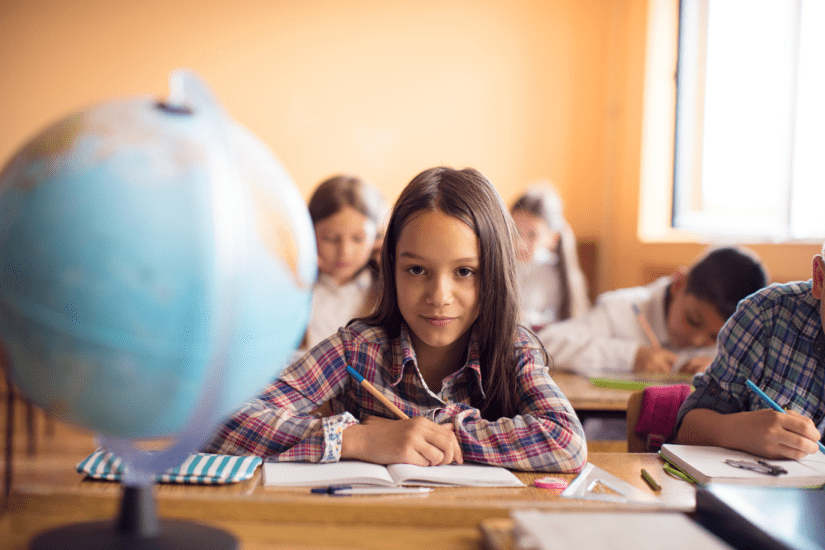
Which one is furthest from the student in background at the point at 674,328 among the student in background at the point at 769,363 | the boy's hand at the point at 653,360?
the student in background at the point at 769,363

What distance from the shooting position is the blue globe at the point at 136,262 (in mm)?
531

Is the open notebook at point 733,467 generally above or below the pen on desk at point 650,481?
below

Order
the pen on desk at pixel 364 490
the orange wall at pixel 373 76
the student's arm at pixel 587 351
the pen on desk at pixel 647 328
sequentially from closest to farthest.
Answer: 1. the pen on desk at pixel 364 490
2. the student's arm at pixel 587 351
3. the pen on desk at pixel 647 328
4. the orange wall at pixel 373 76

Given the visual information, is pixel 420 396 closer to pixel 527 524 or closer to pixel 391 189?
pixel 527 524

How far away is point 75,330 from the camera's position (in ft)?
1.76

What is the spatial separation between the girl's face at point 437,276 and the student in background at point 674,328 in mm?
1106

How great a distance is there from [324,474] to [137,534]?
37 cm

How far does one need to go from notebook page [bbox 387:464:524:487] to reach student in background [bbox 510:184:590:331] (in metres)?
2.69

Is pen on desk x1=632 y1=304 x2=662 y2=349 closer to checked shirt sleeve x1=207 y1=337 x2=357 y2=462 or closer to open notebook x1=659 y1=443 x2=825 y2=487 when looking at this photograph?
open notebook x1=659 y1=443 x2=825 y2=487

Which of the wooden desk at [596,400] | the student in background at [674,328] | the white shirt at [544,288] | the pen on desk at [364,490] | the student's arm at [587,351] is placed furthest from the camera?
the white shirt at [544,288]

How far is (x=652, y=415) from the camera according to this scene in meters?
1.45

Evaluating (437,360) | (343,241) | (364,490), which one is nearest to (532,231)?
(343,241)

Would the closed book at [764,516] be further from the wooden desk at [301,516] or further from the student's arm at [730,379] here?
the student's arm at [730,379]

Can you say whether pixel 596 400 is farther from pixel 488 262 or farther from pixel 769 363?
pixel 488 262
